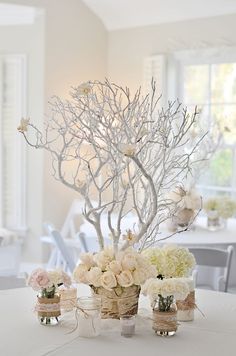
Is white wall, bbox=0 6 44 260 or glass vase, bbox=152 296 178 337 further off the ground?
white wall, bbox=0 6 44 260

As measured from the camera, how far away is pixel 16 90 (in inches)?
238

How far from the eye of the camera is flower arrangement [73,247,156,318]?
7.34 feet

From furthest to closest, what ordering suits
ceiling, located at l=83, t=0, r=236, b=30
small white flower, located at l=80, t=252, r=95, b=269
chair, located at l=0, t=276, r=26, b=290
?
ceiling, located at l=83, t=0, r=236, b=30 < chair, located at l=0, t=276, r=26, b=290 < small white flower, located at l=80, t=252, r=95, b=269

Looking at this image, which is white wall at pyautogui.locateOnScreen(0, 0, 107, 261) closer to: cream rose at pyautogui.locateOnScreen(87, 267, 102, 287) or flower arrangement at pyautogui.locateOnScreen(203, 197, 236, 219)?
flower arrangement at pyautogui.locateOnScreen(203, 197, 236, 219)

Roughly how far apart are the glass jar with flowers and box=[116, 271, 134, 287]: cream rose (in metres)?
0.08

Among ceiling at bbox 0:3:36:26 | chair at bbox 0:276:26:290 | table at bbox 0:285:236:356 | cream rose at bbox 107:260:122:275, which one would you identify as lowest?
chair at bbox 0:276:26:290

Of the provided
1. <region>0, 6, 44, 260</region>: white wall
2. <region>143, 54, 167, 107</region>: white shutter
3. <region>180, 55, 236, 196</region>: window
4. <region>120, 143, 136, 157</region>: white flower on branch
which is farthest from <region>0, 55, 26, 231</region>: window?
<region>120, 143, 136, 157</region>: white flower on branch

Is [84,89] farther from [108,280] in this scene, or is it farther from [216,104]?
[216,104]

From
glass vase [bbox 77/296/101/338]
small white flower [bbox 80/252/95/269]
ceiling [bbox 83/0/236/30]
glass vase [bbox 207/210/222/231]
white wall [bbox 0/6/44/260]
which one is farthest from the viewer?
white wall [bbox 0/6/44/260]

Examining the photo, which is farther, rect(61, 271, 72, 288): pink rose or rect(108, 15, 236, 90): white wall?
rect(108, 15, 236, 90): white wall

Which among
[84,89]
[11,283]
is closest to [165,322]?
[84,89]

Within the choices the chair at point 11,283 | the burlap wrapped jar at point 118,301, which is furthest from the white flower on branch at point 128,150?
the chair at point 11,283

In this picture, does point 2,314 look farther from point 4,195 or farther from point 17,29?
point 17,29

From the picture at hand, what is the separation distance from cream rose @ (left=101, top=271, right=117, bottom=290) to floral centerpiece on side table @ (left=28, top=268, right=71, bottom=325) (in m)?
0.22
